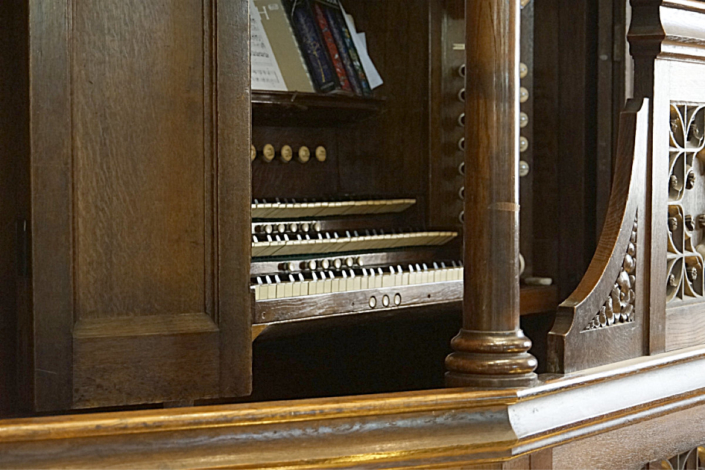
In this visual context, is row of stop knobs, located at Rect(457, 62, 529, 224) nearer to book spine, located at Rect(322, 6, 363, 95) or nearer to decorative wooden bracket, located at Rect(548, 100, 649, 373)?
book spine, located at Rect(322, 6, 363, 95)

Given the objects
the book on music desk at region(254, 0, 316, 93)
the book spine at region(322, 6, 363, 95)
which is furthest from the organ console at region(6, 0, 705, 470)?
the book spine at region(322, 6, 363, 95)

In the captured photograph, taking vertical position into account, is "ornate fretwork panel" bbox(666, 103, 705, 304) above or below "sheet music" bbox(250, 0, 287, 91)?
below

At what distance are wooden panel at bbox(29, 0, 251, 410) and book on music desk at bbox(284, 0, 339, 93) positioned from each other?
3.38 ft

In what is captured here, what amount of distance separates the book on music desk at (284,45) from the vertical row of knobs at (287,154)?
0.21 meters

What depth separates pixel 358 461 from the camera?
161 cm

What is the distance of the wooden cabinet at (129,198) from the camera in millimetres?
1697

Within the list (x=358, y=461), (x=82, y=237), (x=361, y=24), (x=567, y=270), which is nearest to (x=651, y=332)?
(x=358, y=461)

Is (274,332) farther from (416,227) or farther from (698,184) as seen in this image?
(698,184)

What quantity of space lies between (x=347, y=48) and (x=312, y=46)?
147 mm

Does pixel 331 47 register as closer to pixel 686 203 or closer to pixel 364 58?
pixel 364 58

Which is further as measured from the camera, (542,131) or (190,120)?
Answer: (542,131)

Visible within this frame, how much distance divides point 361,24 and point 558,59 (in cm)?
73

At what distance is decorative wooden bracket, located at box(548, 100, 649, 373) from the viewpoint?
6.43 feet

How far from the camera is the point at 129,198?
1798mm
